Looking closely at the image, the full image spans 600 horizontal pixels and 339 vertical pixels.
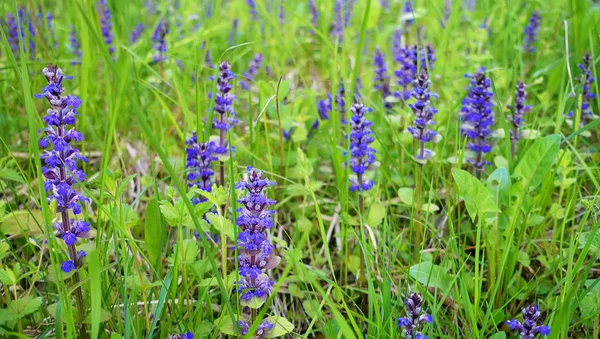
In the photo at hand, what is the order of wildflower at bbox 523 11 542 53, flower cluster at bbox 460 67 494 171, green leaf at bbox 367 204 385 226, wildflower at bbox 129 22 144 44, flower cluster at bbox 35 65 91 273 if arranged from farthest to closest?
1. wildflower at bbox 129 22 144 44
2. wildflower at bbox 523 11 542 53
3. flower cluster at bbox 460 67 494 171
4. green leaf at bbox 367 204 385 226
5. flower cluster at bbox 35 65 91 273

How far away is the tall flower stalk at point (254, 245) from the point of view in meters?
2.09

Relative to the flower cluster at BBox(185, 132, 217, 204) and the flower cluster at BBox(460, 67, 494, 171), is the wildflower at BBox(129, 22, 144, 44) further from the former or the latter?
the flower cluster at BBox(460, 67, 494, 171)

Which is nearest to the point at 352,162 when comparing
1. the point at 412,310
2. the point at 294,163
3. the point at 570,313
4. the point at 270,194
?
the point at 270,194

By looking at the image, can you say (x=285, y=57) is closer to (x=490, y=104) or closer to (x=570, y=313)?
(x=490, y=104)

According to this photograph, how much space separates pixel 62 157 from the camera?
2215mm

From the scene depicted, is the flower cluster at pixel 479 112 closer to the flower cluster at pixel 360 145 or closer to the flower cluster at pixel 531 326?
the flower cluster at pixel 360 145

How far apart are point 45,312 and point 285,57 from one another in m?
3.61

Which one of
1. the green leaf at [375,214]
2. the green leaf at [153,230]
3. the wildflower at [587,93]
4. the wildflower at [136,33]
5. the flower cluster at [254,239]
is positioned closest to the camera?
the flower cluster at [254,239]

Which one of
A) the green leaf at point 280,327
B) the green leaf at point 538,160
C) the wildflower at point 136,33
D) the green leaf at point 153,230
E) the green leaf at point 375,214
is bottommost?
the green leaf at point 280,327

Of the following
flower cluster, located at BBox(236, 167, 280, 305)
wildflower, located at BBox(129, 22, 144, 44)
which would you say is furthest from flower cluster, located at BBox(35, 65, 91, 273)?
wildflower, located at BBox(129, 22, 144, 44)

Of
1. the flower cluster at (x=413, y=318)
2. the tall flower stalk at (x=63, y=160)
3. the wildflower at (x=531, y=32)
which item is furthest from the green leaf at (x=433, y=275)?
the wildflower at (x=531, y=32)

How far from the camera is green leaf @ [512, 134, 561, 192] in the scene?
264 centimetres

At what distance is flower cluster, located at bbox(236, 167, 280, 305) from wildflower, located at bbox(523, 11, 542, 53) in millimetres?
3751

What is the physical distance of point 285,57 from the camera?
557 centimetres
